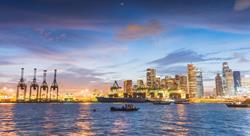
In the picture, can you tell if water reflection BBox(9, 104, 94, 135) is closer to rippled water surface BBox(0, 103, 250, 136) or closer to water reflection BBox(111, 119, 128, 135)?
rippled water surface BBox(0, 103, 250, 136)

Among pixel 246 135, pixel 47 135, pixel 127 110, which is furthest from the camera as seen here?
pixel 127 110

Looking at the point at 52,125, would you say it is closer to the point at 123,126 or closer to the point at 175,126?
the point at 123,126

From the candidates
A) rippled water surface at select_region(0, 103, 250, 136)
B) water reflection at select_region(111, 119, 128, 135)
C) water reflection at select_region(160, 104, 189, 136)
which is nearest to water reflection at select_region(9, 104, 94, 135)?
rippled water surface at select_region(0, 103, 250, 136)

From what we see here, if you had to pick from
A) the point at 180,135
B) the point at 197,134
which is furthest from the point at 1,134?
the point at 197,134

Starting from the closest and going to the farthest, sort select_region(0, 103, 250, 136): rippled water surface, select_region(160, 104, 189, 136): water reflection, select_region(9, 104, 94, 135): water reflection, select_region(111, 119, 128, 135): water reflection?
select_region(9, 104, 94, 135): water reflection, select_region(160, 104, 189, 136): water reflection, select_region(0, 103, 250, 136): rippled water surface, select_region(111, 119, 128, 135): water reflection

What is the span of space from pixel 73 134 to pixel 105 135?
20.8 ft

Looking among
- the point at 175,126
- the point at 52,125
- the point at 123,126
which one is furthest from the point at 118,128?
the point at 52,125

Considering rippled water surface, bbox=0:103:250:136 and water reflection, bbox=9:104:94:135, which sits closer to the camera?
water reflection, bbox=9:104:94:135

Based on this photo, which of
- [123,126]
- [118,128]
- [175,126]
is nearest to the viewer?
[118,128]

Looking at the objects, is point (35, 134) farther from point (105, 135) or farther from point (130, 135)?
point (130, 135)

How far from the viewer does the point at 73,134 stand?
5691 cm

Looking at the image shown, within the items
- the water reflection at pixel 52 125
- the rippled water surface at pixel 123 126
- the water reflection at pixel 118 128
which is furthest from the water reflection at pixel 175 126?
the water reflection at pixel 52 125

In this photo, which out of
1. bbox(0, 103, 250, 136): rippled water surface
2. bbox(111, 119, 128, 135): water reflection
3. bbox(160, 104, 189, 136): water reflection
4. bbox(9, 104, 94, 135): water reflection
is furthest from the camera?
bbox(111, 119, 128, 135): water reflection

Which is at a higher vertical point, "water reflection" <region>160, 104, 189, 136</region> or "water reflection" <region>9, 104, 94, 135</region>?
"water reflection" <region>9, 104, 94, 135</region>
